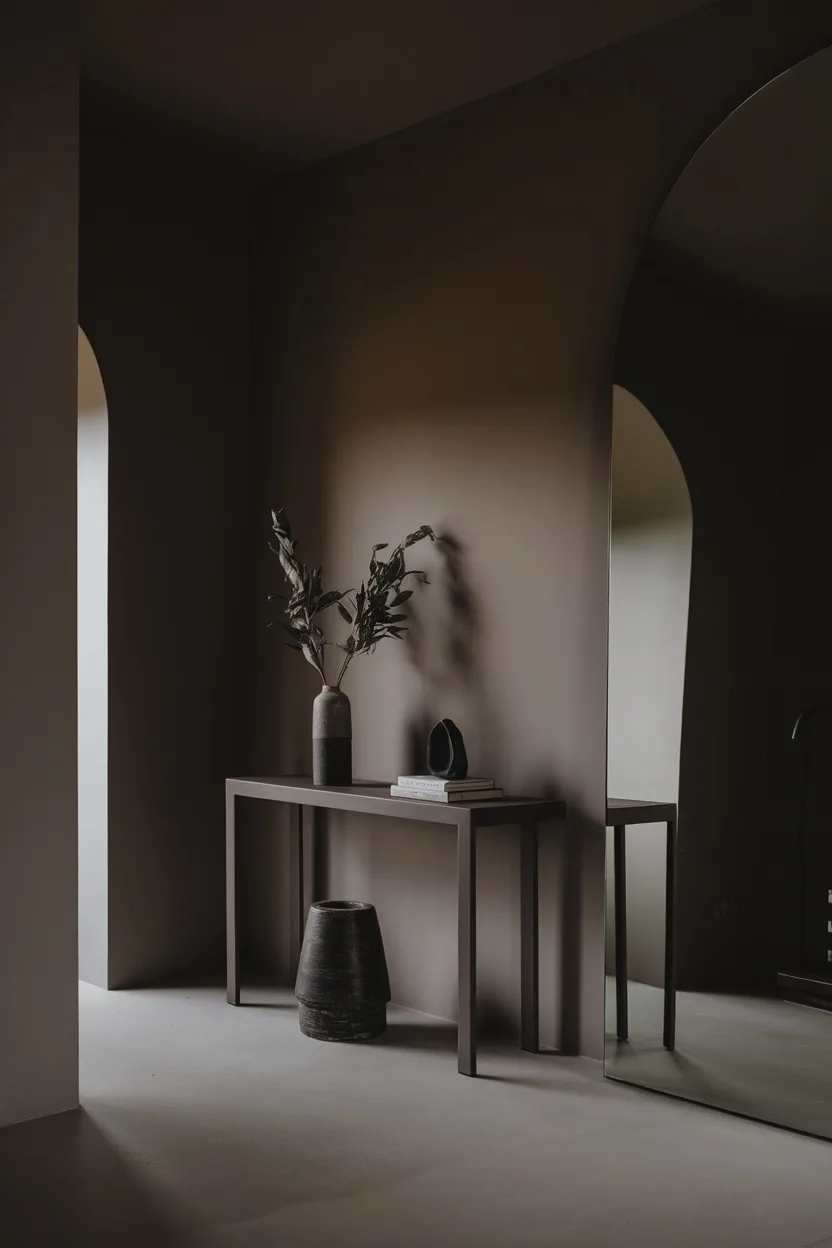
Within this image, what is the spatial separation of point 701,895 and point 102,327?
260 centimetres

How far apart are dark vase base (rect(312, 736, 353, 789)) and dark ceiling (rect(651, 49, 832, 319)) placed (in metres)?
1.65

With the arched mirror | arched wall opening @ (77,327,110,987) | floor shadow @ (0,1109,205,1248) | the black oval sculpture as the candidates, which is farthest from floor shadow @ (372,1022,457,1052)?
arched wall opening @ (77,327,110,987)

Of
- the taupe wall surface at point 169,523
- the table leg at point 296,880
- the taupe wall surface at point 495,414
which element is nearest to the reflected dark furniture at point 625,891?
the taupe wall surface at point 495,414

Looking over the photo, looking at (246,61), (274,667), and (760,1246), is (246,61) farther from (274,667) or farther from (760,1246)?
Answer: (760,1246)

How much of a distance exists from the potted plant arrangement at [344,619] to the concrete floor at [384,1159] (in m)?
0.81

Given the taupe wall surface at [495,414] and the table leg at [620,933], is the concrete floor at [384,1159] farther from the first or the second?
the taupe wall surface at [495,414]

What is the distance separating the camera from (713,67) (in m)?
3.19

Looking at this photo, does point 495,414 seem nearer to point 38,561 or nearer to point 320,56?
point 320,56

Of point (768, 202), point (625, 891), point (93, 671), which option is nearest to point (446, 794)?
point (625, 891)

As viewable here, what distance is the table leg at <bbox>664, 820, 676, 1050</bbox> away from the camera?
3.10 metres

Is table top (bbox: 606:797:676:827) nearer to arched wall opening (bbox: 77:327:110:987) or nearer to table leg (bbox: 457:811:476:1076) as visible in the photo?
table leg (bbox: 457:811:476:1076)

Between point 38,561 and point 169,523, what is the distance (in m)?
1.41

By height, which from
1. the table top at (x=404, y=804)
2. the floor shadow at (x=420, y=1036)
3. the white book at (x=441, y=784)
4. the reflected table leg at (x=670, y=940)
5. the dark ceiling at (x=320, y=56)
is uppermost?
the dark ceiling at (x=320, y=56)

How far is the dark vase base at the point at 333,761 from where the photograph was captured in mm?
3773
